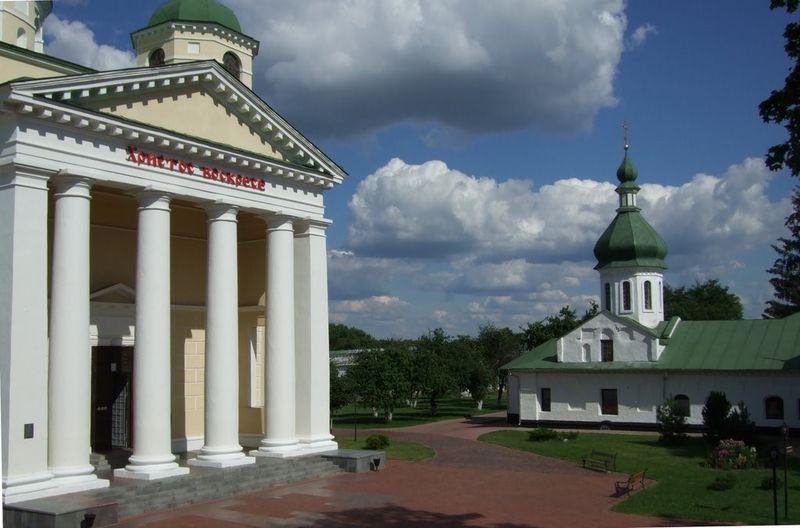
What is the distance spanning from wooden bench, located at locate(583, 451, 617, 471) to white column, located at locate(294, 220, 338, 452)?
923 cm

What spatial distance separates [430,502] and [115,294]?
460 inches

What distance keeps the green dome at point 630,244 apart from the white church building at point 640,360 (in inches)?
2.4

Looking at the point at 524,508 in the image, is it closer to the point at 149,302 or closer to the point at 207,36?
the point at 149,302

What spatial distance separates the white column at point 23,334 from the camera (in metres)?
16.8

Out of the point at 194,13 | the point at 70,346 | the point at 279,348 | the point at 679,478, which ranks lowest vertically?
the point at 679,478

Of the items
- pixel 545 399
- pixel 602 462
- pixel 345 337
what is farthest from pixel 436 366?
pixel 345 337

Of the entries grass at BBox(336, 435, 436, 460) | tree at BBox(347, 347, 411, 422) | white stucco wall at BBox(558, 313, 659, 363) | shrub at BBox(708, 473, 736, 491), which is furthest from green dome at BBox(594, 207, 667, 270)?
shrub at BBox(708, 473, 736, 491)

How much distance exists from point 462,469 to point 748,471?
9652mm

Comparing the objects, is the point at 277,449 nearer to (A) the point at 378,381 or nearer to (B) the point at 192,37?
(B) the point at 192,37

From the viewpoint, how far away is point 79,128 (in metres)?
18.8

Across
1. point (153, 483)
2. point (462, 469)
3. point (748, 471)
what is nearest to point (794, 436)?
point (748, 471)

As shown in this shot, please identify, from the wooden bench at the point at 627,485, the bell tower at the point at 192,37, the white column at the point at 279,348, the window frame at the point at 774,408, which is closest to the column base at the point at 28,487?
the white column at the point at 279,348

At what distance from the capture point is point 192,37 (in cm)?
2869

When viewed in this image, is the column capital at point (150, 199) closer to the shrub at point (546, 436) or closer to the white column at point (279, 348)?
the white column at point (279, 348)
